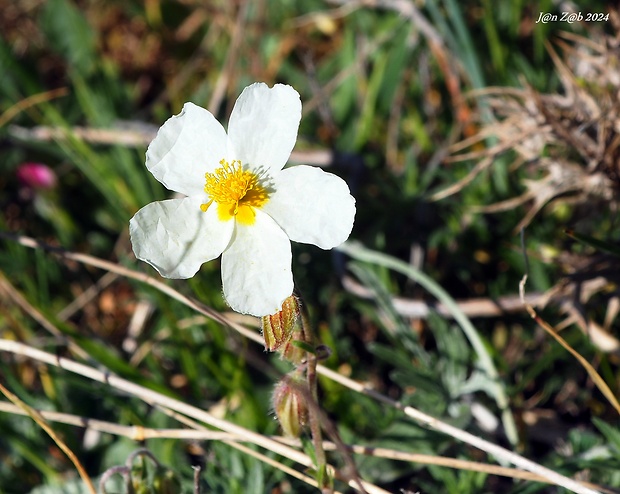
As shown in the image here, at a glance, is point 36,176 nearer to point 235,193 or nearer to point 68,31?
point 68,31

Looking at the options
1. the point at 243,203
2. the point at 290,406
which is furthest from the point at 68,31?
the point at 290,406

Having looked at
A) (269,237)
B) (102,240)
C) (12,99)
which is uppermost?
(12,99)

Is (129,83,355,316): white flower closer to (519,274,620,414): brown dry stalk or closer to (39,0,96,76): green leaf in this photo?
(519,274,620,414): brown dry stalk

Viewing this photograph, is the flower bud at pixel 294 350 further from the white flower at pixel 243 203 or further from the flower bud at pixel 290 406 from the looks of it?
the white flower at pixel 243 203

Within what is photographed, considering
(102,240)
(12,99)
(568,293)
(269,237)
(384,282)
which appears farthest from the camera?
(12,99)

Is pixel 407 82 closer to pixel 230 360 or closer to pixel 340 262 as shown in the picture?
pixel 340 262

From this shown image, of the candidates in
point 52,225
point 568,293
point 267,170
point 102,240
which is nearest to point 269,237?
point 267,170
